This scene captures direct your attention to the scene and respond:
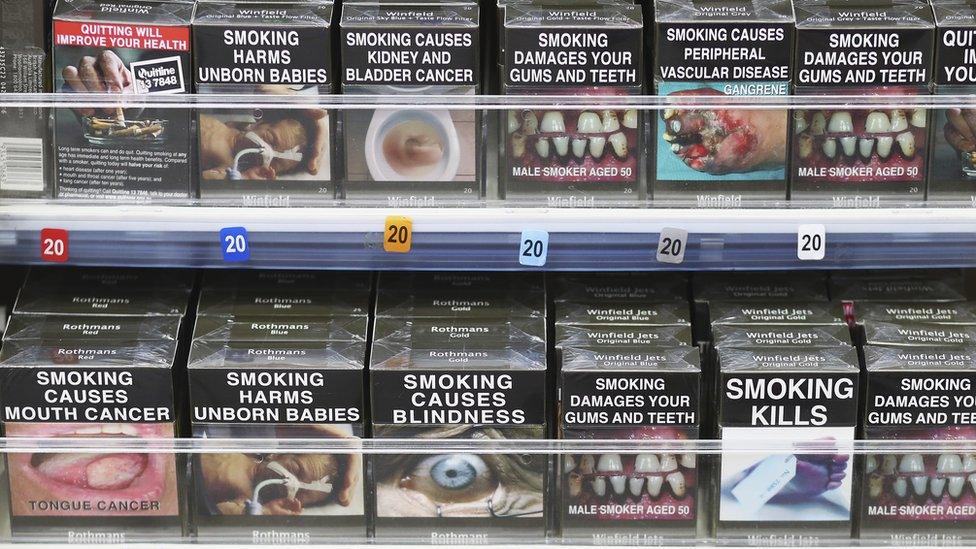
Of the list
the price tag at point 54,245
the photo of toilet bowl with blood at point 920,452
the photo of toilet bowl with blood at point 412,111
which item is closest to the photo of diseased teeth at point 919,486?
the photo of toilet bowl with blood at point 920,452

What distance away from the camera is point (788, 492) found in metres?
1.92

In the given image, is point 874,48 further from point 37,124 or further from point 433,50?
point 37,124

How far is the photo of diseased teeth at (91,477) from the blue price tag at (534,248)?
627mm

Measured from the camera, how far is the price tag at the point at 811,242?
185cm

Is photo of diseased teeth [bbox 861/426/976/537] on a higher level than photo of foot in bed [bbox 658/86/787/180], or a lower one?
lower

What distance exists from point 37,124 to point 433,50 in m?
0.61

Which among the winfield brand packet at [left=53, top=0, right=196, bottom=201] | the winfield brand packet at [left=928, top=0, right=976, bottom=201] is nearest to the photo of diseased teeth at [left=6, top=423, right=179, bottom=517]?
the winfield brand packet at [left=53, top=0, right=196, bottom=201]

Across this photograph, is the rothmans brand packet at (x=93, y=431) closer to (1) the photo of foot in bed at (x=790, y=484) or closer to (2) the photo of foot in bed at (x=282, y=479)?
(2) the photo of foot in bed at (x=282, y=479)

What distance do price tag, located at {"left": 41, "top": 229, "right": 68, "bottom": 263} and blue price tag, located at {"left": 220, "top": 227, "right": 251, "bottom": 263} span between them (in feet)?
0.79

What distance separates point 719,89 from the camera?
1.87 meters

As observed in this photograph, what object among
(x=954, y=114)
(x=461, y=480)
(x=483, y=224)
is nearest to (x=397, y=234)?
(x=483, y=224)

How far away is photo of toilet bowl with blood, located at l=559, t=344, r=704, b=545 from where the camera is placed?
1.90 m

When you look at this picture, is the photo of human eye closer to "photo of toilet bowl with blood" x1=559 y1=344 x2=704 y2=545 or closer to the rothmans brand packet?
"photo of toilet bowl with blood" x1=559 y1=344 x2=704 y2=545

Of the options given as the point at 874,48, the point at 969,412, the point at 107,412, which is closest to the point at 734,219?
the point at 874,48
